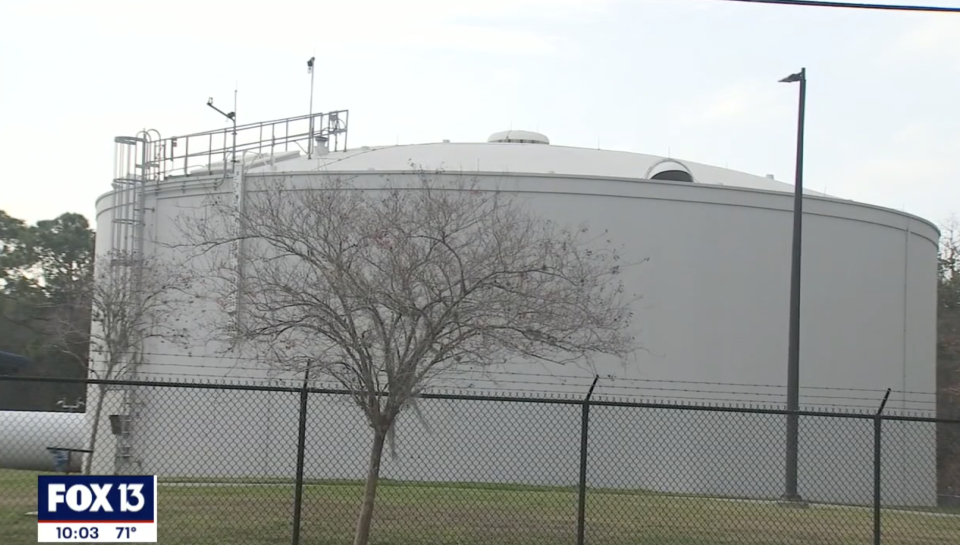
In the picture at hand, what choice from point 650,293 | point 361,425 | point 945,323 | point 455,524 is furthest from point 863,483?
point 945,323

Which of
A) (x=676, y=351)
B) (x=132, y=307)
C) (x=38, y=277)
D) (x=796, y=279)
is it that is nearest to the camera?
(x=796, y=279)

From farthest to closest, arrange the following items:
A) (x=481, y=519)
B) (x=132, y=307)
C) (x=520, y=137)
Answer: (x=520, y=137), (x=132, y=307), (x=481, y=519)

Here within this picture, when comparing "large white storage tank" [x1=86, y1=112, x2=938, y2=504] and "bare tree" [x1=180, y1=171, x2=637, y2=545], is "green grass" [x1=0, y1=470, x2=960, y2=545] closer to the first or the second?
"bare tree" [x1=180, y1=171, x2=637, y2=545]

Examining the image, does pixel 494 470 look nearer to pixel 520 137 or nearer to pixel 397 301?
pixel 397 301

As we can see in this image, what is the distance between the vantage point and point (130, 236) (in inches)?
905

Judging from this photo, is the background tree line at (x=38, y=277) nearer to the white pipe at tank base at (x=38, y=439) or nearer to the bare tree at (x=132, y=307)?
the white pipe at tank base at (x=38, y=439)

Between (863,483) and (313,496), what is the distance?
1138cm

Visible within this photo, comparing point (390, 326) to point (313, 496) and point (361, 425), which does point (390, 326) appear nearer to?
point (313, 496)

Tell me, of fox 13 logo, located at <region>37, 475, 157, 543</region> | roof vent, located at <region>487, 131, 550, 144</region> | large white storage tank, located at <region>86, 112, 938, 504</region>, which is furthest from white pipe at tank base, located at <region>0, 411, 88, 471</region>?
fox 13 logo, located at <region>37, 475, 157, 543</region>

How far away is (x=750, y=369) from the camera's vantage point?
834 inches

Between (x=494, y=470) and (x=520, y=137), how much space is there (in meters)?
12.2

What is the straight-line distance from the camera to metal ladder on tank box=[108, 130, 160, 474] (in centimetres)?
2066

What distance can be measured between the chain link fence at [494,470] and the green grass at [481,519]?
4 centimetres

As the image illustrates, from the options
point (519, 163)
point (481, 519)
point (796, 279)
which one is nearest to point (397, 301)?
point (481, 519)
